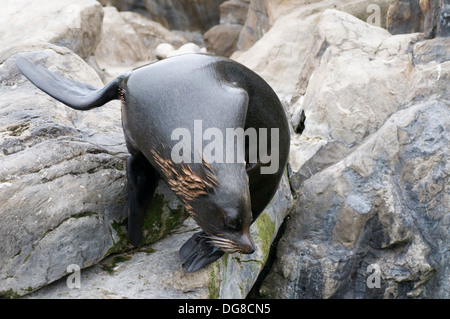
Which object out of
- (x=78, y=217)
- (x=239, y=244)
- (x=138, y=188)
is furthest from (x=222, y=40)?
(x=239, y=244)

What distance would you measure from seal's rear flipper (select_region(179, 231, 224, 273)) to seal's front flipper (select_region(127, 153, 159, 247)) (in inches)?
15.2

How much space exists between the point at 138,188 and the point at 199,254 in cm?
55

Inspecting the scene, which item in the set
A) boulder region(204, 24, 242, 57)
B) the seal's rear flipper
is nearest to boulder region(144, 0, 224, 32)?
boulder region(204, 24, 242, 57)

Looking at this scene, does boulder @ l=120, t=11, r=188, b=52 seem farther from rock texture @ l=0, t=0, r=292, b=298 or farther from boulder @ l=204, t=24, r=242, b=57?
rock texture @ l=0, t=0, r=292, b=298

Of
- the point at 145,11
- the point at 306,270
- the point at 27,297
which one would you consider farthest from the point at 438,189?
the point at 145,11

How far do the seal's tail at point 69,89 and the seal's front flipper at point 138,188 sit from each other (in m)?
0.40

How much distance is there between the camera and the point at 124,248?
3479 mm

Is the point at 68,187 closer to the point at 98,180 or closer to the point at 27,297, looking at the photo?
the point at 98,180

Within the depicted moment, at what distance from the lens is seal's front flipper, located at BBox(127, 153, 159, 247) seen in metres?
3.33

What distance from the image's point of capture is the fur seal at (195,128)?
258 centimetres

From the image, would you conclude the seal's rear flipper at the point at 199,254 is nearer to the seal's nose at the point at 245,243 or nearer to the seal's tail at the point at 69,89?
the seal's nose at the point at 245,243

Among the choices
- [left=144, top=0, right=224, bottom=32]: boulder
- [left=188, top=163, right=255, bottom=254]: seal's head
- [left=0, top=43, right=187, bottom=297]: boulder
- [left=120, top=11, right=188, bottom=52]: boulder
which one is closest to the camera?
[left=188, top=163, right=255, bottom=254]: seal's head

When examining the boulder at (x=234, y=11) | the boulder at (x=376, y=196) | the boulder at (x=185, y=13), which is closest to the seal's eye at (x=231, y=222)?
the boulder at (x=376, y=196)

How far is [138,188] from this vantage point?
3332 mm
